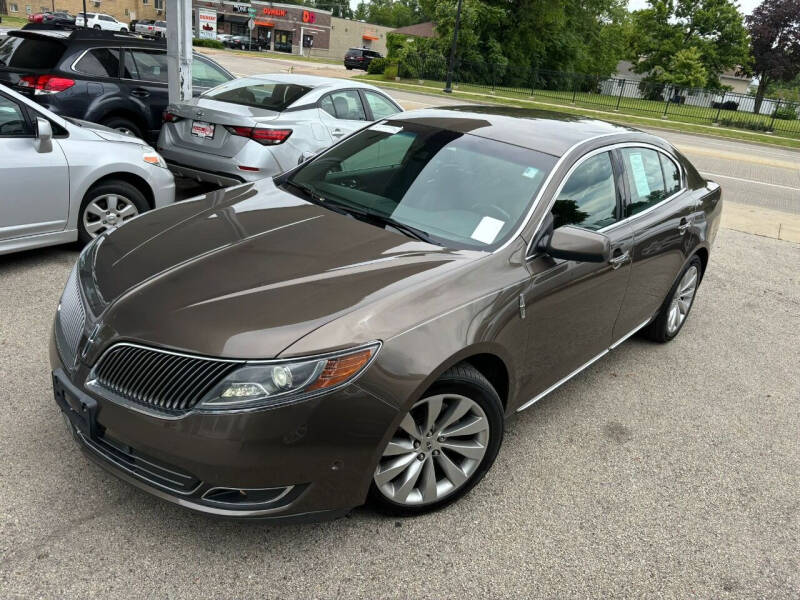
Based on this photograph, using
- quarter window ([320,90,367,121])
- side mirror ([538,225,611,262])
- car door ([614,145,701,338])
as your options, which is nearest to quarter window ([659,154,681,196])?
car door ([614,145,701,338])

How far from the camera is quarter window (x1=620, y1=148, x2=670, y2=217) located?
4.05 metres

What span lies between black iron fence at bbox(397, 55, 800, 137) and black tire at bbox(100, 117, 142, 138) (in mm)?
29166

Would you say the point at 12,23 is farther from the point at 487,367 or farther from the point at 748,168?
the point at 487,367

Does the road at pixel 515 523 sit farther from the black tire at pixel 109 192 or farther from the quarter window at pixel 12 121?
the quarter window at pixel 12 121

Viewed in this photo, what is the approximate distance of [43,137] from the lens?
16.2 feet

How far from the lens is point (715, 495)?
3365mm

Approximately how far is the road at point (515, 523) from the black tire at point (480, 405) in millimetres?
83

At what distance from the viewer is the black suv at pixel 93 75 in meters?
7.80

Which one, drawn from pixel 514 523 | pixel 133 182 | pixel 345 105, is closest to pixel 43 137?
pixel 133 182

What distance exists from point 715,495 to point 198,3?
293ft

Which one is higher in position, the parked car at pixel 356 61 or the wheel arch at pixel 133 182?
the parked car at pixel 356 61

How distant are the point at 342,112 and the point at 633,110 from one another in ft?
100

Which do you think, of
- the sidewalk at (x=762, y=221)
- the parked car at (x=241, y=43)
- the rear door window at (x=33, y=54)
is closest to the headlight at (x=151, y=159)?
the rear door window at (x=33, y=54)

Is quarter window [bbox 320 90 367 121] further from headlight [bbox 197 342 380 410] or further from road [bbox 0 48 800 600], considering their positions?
headlight [bbox 197 342 380 410]
